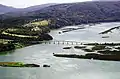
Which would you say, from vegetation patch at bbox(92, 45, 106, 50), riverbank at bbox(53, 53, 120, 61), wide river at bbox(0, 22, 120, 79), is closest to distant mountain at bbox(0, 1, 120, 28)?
vegetation patch at bbox(92, 45, 106, 50)

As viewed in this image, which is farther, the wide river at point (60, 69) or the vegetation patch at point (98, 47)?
the vegetation patch at point (98, 47)

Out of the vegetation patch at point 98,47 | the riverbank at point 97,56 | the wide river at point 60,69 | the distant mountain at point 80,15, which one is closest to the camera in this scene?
the wide river at point 60,69

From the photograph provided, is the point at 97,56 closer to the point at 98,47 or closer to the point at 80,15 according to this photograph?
the point at 98,47

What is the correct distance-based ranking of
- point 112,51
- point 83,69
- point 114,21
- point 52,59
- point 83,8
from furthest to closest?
point 83,8 → point 114,21 → point 112,51 → point 52,59 → point 83,69

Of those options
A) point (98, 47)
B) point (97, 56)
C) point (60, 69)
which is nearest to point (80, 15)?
point (98, 47)

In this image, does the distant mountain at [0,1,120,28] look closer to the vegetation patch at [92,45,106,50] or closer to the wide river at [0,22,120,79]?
the vegetation patch at [92,45,106,50]

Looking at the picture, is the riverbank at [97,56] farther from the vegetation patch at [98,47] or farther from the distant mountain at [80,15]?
the distant mountain at [80,15]

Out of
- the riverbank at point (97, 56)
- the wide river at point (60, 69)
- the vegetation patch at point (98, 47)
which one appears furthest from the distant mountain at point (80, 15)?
the riverbank at point (97, 56)

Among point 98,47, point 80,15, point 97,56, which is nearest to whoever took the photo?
point 97,56

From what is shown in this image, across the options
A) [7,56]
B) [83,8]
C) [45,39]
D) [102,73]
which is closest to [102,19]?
[83,8]

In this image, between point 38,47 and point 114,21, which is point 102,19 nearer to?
point 114,21

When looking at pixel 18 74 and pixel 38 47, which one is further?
pixel 38 47
